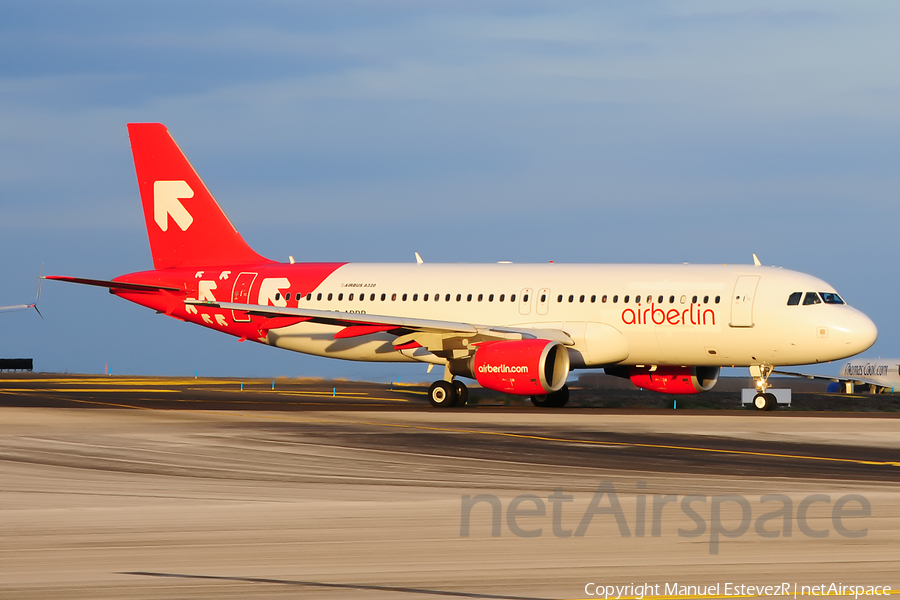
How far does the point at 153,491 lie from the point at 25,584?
551 cm

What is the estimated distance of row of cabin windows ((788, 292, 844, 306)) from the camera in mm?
31500

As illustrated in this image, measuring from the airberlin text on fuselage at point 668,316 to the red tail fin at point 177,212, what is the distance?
551 inches

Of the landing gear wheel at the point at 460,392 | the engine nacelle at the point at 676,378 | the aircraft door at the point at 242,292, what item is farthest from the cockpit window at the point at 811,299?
the aircraft door at the point at 242,292

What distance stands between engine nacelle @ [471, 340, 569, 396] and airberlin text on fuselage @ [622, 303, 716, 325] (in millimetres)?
2332

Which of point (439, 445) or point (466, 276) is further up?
point (466, 276)

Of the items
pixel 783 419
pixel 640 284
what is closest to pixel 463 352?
pixel 640 284

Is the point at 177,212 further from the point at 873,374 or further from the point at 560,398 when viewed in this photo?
the point at 873,374

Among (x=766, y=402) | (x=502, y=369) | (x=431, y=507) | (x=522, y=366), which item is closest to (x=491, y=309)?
(x=502, y=369)

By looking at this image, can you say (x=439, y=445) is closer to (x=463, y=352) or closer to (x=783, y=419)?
(x=783, y=419)

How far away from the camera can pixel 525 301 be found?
34.7m

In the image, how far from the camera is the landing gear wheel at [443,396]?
34219 millimetres

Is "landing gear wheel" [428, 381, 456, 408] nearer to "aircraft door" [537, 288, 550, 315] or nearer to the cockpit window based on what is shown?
"aircraft door" [537, 288, 550, 315]

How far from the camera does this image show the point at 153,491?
13.9m

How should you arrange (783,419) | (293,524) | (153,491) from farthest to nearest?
(783,419) < (153,491) < (293,524)
